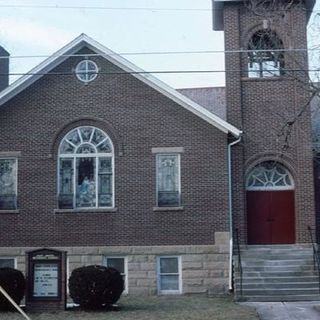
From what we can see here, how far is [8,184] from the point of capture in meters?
23.2

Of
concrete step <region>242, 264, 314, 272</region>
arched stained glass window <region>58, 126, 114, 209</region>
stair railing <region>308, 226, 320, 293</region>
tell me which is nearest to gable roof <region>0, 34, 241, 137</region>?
arched stained glass window <region>58, 126, 114, 209</region>

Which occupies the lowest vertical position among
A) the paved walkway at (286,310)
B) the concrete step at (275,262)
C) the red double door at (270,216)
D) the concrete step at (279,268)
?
the paved walkway at (286,310)

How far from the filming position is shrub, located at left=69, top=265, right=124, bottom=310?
17.2m

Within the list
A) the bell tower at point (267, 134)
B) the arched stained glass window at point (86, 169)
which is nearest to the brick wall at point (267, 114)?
the bell tower at point (267, 134)

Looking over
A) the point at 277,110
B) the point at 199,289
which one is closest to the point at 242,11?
the point at 277,110

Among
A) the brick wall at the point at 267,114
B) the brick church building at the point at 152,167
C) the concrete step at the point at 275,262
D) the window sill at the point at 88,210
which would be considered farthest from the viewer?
the brick wall at the point at 267,114

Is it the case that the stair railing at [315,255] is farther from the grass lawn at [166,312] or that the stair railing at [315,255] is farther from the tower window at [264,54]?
the tower window at [264,54]

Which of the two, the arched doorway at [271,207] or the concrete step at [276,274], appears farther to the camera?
the arched doorway at [271,207]

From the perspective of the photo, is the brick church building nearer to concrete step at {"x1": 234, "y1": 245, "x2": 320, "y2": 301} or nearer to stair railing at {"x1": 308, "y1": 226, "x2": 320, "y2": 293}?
stair railing at {"x1": 308, "y1": 226, "x2": 320, "y2": 293}

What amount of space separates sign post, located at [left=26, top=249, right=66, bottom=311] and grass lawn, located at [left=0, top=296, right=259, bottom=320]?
0.56 metres

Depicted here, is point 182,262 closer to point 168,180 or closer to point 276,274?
point 168,180

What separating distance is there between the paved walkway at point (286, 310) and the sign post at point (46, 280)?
5069mm

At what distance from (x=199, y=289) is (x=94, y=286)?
563 centimetres

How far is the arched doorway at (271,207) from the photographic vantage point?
23.3 m
